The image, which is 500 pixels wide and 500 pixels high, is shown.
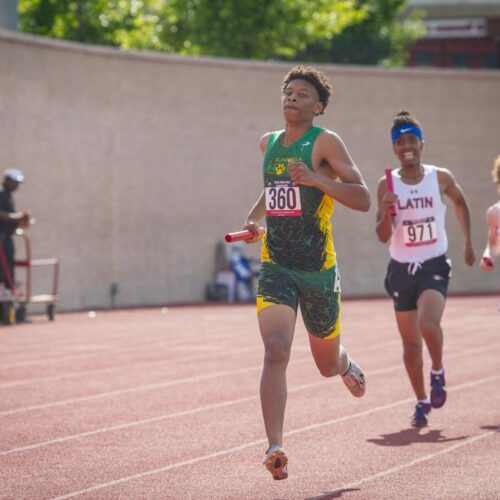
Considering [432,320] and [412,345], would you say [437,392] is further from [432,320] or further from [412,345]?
[432,320]

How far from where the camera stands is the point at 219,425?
895 cm

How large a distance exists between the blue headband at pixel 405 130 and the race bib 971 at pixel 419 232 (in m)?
0.61

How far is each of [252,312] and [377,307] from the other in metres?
2.78

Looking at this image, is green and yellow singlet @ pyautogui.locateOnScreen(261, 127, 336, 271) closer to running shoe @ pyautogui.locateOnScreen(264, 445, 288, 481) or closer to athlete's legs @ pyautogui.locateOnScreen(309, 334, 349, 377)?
athlete's legs @ pyautogui.locateOnScreen(309, 334, 349, 377)

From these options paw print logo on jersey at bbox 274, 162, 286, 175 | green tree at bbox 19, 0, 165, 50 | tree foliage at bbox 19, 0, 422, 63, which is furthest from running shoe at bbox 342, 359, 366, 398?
green tree at bbox 19, 0, 165, 50

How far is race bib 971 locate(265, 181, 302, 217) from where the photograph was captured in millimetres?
6719

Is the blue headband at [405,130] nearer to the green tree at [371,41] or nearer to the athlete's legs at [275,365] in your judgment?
the athlete's legs at [275,365]

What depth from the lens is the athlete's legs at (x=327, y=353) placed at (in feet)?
23.0

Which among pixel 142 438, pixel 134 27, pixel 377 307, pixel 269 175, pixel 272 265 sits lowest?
pixel 377 307

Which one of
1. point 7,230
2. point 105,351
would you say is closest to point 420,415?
point 105,351

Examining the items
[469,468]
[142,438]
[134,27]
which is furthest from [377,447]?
[134,27]

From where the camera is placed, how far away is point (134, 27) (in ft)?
161

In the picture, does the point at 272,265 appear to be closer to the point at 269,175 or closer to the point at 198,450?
the point at 269,175

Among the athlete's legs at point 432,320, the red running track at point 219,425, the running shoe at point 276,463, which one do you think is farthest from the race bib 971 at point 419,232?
the running shoe at point 276,463
